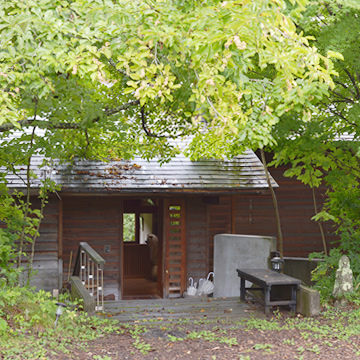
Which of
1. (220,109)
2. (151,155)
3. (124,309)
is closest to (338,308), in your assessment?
(124,309)

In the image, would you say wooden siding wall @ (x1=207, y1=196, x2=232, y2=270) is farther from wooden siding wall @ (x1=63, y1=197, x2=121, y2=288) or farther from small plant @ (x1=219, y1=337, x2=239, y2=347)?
small plant @ (x1=219, y1=337, x2=239, y2=347)

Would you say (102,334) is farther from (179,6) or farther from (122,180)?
(122,180)

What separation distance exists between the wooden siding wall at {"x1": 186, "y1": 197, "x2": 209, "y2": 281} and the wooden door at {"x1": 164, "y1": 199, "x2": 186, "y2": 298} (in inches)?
6.1

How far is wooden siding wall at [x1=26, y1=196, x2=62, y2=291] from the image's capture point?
11.9 meters

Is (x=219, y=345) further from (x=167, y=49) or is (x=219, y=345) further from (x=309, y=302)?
(x=167, y=49)

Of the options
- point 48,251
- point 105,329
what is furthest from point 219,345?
point 48,251

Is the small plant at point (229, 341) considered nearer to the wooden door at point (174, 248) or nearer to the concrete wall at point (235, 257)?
the concrete wall at point (235, 257)

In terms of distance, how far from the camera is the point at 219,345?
6.43 meters

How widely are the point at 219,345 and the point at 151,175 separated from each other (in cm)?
642

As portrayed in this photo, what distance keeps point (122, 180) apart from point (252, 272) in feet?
14.4

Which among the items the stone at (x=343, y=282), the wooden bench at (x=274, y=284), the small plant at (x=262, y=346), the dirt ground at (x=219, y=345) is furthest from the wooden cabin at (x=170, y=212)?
the small plant at (x=262, y=346)

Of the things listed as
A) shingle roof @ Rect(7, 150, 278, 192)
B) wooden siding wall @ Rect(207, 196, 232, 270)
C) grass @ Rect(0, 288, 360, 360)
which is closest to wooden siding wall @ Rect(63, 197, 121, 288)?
shingle roof @ Rect(7, 150, 278, 192)

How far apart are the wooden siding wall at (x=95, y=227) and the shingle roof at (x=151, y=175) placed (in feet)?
2.98

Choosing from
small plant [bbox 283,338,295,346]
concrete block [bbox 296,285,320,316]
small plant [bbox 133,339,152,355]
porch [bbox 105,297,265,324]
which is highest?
concrete block [bbox 296,285,320,316]
